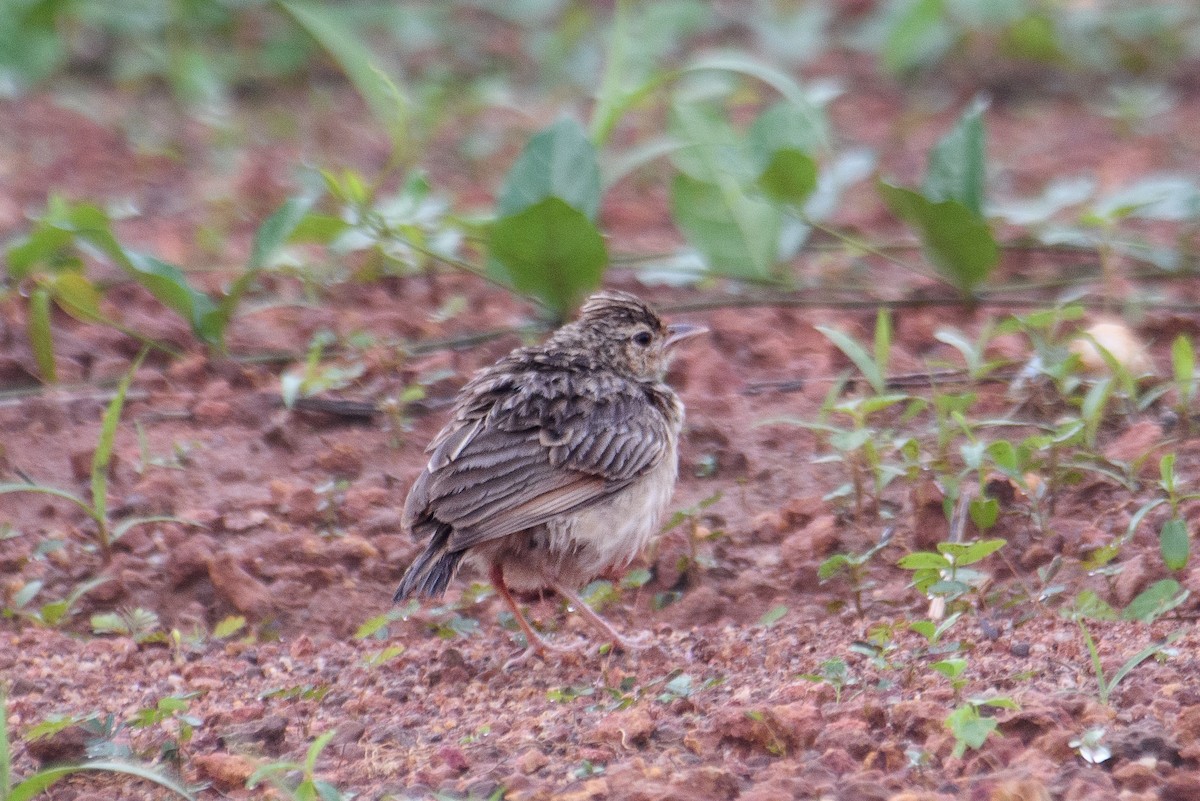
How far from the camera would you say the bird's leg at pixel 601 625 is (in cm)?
481

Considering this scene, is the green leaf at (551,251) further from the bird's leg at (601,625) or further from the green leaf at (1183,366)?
the green leaf at (1183,366)

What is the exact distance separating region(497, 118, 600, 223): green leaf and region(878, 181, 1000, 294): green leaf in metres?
1.24

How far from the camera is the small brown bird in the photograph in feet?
16.1

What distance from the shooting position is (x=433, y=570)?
4793mm

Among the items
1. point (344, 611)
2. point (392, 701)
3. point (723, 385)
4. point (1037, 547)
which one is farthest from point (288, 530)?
point (1037, 547)

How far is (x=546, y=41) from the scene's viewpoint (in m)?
12.4

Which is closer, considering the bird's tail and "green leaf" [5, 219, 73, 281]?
the bird's tail

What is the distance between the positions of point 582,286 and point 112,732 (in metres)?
3.13

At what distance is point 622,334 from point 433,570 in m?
1.50

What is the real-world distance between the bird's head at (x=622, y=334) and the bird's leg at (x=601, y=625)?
3.22 feet

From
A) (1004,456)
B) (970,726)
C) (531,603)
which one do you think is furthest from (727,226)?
(970,726)

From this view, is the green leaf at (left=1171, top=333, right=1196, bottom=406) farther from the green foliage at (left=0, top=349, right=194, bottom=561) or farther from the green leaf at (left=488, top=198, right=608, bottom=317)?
the green foliage at (left=0, top=349, right=194, bottom=561)

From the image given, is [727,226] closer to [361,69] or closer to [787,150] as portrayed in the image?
[787,150]

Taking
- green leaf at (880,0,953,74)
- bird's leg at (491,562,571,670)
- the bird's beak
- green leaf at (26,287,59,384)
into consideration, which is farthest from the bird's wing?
green leaf at (880,0,953,74)
